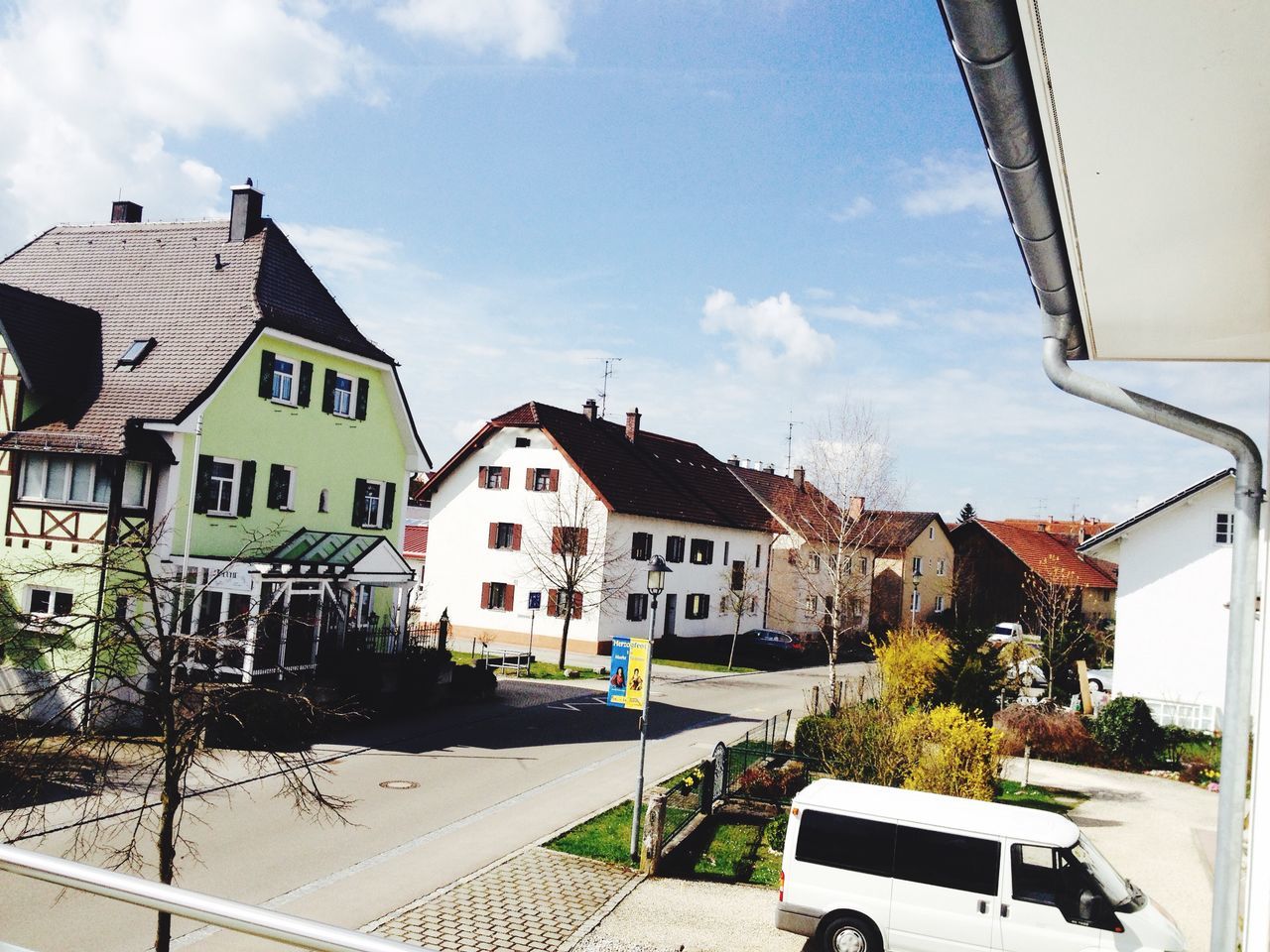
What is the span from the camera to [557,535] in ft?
126

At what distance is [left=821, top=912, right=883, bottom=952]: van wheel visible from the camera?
1069 cm

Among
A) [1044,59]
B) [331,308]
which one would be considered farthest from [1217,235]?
[331,308]

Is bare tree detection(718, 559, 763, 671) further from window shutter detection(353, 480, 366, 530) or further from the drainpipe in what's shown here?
the drainpipe

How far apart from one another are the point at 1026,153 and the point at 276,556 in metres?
23.2

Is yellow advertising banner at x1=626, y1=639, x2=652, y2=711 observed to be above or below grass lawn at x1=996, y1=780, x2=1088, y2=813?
above

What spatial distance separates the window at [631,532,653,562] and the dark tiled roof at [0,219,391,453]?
16.8m

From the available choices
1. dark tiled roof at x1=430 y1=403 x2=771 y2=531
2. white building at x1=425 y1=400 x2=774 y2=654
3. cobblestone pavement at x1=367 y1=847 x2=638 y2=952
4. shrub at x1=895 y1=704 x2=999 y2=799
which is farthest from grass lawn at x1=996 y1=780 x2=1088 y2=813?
dark tiled roof at x1=430 y1=403 x2=771 y2=531

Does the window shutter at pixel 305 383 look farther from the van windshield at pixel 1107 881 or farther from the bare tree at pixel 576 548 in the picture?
the van windshield at pixel 1107 881

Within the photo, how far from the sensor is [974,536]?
64.0 meters

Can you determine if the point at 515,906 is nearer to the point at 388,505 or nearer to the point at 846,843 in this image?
the point at 846,843

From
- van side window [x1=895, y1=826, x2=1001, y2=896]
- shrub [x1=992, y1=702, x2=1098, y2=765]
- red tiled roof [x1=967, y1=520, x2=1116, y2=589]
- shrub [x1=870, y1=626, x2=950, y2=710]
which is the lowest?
shrub [x1=992, y1=702, x2=1098, y2=765]

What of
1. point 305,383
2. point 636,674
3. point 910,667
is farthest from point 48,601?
point 910,667

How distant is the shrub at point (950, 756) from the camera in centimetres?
1520

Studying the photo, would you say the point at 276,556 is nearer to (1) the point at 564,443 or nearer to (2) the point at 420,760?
(2) the point at 420,760
